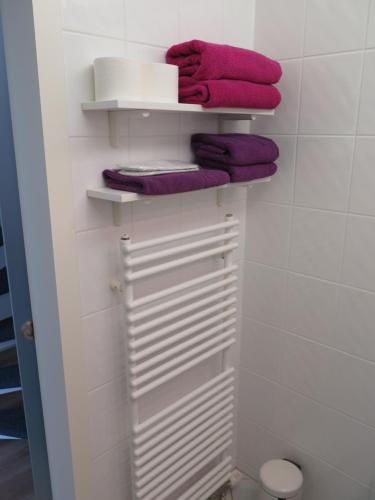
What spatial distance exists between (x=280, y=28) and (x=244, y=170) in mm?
499

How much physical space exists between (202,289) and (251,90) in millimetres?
615

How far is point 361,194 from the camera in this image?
49.5 inches

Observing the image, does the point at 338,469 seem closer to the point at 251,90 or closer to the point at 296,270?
the point at 296,270

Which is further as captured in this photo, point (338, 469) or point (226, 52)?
point (338, 469)

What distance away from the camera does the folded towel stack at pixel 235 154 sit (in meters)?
1.23

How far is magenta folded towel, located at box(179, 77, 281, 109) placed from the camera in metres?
1.08

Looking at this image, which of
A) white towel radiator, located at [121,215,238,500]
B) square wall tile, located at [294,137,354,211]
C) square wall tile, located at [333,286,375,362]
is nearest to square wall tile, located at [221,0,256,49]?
square wall tile, located at [294,137,354,211]

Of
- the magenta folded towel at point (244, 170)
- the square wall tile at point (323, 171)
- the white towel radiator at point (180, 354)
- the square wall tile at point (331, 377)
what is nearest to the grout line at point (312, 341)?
the square wall tile at point (331, 377)

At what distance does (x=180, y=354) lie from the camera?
1340mm

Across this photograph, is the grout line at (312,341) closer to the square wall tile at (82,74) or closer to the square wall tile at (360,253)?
the square wall tile at (360,253)

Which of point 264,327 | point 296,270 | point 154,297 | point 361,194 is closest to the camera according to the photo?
point 154,297

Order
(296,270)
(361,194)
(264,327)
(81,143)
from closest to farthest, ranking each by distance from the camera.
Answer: (81,143) → (361,194) → (296,270) → (264,327)

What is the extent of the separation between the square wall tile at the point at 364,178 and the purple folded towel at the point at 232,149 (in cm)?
26

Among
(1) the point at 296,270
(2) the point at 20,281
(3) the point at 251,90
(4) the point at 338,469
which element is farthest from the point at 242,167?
(4) the point at 338,469
